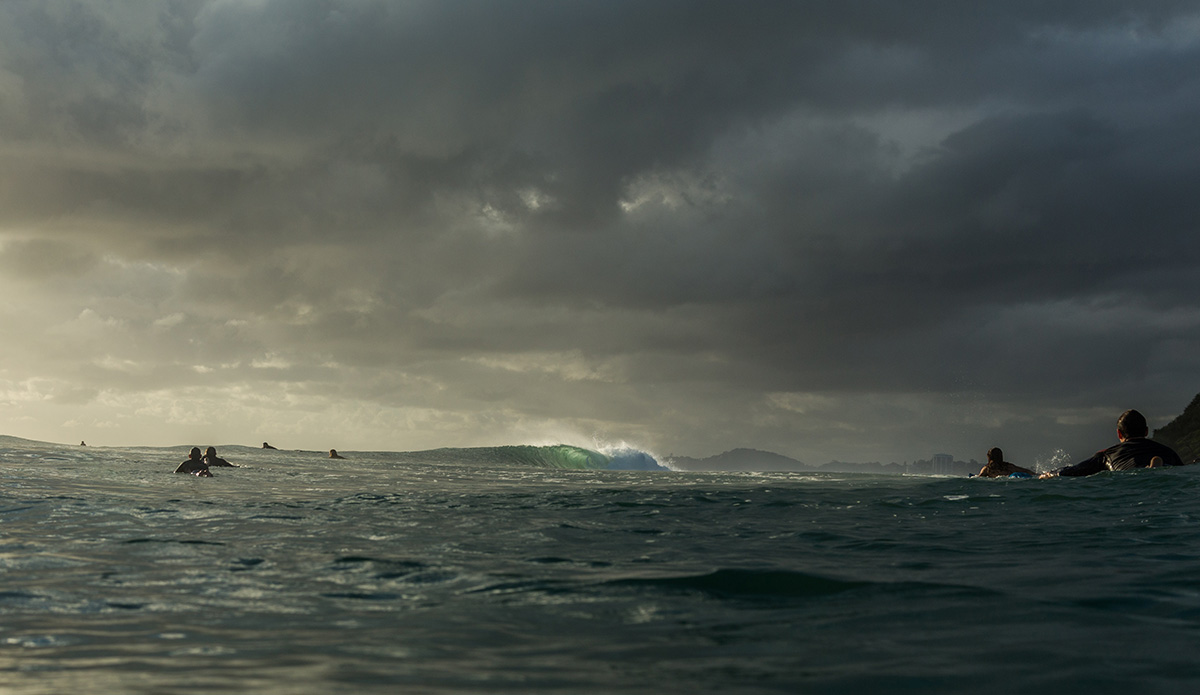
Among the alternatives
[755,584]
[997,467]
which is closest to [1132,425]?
[997,467]

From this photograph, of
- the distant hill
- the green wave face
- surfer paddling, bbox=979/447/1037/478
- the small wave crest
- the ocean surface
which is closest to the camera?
the ocean surface

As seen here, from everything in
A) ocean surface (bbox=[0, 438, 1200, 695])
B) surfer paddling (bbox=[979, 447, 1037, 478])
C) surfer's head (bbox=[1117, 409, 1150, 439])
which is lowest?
ocean surface (bbox=[0, 438, 1200, 695])

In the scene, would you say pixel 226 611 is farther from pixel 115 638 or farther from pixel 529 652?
pixel 529 652

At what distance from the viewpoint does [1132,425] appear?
53.8ft

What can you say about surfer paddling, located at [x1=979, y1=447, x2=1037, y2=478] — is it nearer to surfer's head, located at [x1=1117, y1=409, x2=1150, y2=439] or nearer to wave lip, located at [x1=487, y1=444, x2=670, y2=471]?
surfer's head, located at [x1=1117, y1=409, x2=1150, y2=439]

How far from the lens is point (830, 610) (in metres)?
5.58

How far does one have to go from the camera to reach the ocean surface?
Result: 4.04 m

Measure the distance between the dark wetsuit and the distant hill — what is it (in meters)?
47.8

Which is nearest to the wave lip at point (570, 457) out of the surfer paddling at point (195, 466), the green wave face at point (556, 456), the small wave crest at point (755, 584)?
the green wave face at point (556, 456)

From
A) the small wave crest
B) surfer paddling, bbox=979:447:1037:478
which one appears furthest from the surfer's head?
the small wave crest

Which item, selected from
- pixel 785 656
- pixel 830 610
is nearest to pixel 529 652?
pixel 785 656

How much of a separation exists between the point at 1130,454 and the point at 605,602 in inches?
601

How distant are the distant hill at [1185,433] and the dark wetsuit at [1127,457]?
→ 4785cm

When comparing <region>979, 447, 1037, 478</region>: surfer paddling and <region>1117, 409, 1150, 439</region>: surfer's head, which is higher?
<region>1117, 409, 1150, 439</region>: surfer's head
